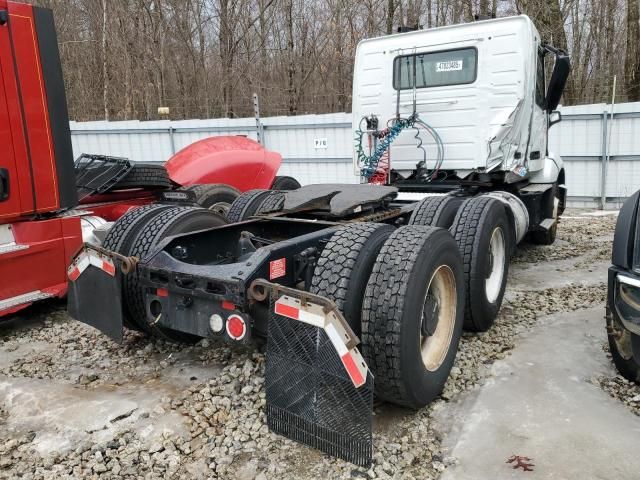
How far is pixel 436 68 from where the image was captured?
6.21 m

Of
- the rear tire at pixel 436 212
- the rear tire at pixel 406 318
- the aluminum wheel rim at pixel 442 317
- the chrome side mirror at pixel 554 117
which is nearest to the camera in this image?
the rear tire at pixel 406 318

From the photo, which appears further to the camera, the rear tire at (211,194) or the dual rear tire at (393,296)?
the rear tire at (211,194)

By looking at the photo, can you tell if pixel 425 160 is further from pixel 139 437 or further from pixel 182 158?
pixel 139 437

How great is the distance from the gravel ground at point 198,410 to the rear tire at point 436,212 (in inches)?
37.5

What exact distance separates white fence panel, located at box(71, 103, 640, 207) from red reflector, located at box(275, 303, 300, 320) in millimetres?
7580

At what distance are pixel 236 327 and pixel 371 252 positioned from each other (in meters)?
0.88

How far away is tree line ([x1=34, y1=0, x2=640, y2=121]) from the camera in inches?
853

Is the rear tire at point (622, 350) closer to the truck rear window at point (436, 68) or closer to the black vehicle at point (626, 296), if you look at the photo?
the black vehicle at point (626, 296)

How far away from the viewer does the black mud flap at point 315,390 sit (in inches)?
103

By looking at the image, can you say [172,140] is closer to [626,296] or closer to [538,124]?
[538,124]

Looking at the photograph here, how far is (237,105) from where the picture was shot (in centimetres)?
2252

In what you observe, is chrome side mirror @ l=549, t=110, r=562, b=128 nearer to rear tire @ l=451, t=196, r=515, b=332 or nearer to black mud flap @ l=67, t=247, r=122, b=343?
rear tire @ l=451, t=196, r=515, b=332

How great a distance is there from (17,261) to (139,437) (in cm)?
248

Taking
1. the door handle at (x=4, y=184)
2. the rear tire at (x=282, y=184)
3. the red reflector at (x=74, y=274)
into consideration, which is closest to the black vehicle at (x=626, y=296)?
the red reflector at (x=74, y=274)
